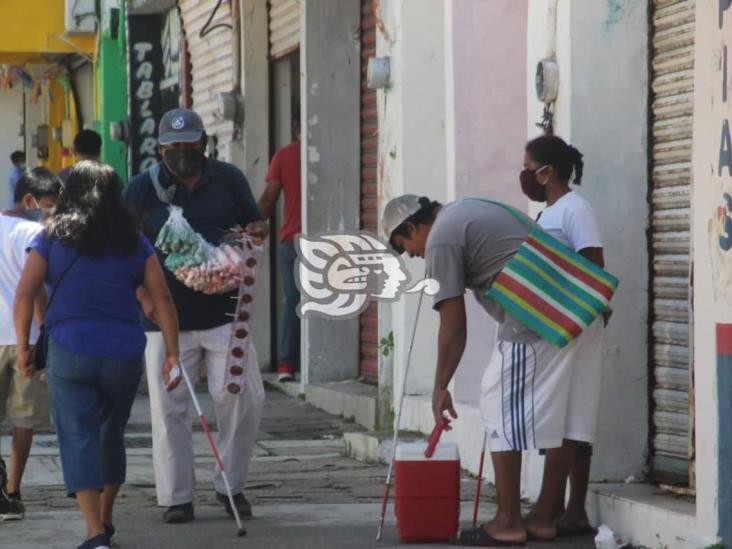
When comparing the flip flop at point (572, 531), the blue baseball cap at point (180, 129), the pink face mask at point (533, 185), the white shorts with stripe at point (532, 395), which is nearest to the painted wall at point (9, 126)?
the blue baseball cap at point (180, 129)

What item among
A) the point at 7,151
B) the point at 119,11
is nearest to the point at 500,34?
the point at 119,11

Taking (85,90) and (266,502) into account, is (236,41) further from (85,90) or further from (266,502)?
(85,90)

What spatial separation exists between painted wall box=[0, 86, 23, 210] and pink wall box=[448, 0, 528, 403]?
26.0 metres

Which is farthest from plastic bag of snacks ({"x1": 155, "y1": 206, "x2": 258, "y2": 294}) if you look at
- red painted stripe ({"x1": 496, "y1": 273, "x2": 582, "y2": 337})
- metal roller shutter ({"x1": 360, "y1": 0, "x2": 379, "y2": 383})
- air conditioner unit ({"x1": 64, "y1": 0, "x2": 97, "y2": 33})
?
air conditioner unit ({"x1": 64, "y1": 0, "x2": 97, "y2": 33})

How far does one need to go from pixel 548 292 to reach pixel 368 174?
5828 millimetres

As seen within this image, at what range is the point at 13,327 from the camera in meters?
8.71

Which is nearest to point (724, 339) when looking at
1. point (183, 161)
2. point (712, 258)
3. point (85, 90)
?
→ point (712, 258)

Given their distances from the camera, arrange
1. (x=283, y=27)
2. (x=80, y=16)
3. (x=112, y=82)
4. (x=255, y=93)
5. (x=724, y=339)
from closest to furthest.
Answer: (x=724, y=339), (x=283, y=27), (x=255, y=93), (x=112, y=82), (x=80, y=16)

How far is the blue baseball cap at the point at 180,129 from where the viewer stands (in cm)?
846

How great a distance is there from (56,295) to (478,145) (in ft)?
11.0

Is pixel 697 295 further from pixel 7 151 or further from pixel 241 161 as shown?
pixel 7 151

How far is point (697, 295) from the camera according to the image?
6.89m

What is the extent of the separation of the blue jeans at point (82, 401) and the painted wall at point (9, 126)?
1111 inches

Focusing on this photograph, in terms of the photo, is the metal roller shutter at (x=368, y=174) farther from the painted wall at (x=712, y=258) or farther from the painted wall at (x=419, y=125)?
the painted wall at (x=712, y=258)
